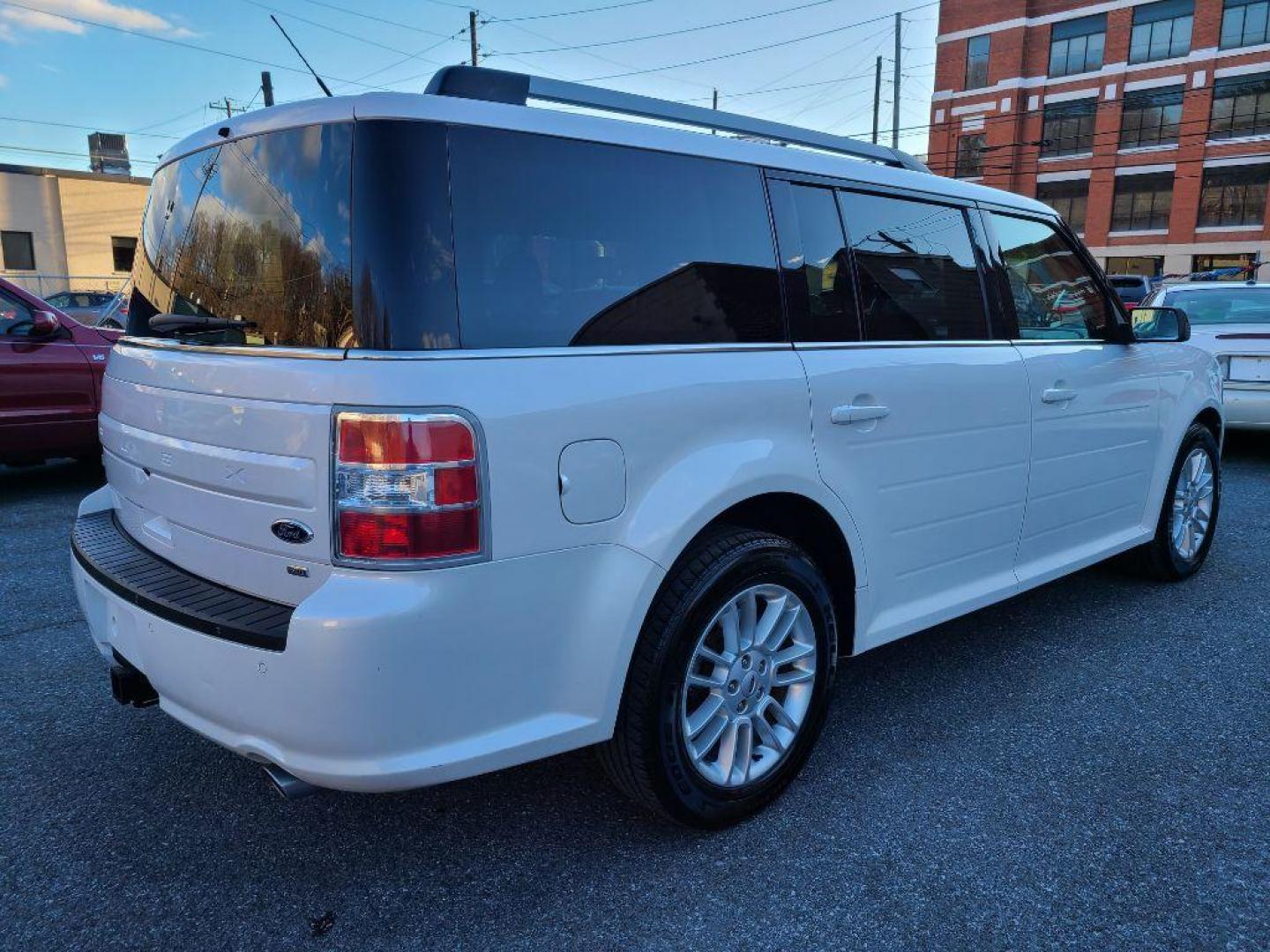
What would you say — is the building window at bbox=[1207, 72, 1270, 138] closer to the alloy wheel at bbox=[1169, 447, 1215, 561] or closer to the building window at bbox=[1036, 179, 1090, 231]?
the building window at bbox=[1036, 179, 1090, 231]

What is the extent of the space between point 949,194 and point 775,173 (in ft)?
3.11

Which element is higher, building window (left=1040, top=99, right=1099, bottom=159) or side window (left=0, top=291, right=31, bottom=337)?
building window (left=1040, top=99, right=1099, bottom=159)

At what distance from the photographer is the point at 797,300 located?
2.59 meters

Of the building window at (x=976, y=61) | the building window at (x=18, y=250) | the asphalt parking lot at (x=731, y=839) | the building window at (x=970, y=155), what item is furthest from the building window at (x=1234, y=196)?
the building window at (x=18, y=250)

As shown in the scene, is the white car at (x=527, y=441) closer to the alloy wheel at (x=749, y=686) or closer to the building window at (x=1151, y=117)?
the alloy wheel at (x=749, y=686)

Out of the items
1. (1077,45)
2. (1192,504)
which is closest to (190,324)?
(1192,504)

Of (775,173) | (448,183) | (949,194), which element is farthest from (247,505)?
(949,194)

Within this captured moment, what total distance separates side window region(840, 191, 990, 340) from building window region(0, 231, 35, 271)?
36.2m

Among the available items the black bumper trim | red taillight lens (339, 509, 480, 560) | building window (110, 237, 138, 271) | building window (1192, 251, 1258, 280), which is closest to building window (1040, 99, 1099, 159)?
building window (1192, 251, 1258, 280)

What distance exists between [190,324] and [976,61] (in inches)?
1934

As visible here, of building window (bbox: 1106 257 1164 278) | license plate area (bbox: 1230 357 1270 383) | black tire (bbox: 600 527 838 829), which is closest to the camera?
black tire (bbox: 600 527 838 829)

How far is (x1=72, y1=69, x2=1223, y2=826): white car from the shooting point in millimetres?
1819

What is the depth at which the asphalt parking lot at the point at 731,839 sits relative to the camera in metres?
2.08

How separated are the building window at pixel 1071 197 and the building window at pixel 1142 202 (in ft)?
4.17
